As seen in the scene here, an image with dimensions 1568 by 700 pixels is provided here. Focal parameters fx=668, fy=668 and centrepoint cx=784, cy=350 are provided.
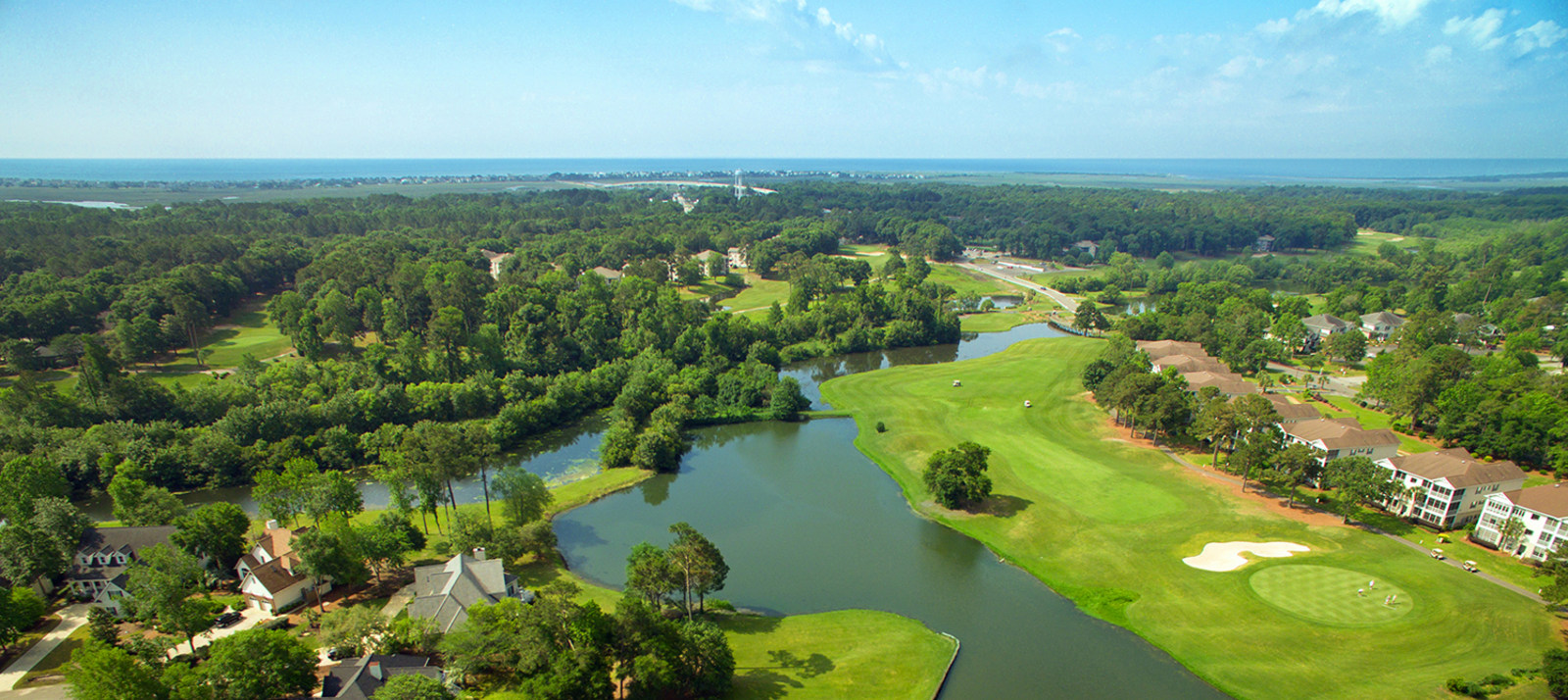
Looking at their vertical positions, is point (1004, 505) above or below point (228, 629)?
below

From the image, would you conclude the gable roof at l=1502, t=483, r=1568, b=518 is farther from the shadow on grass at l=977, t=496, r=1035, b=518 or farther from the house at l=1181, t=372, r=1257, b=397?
the shadow on grass at l=977, t=496, r=1035, b=518

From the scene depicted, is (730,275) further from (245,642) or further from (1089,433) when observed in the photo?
Answer: (245,642)

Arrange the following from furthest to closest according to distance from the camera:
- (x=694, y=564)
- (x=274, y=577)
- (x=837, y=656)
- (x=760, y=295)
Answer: (x=760, y=295), (x=274, y=577), (x=694, y=564), (x=837, y=656)

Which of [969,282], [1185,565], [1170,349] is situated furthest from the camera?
[969,282]

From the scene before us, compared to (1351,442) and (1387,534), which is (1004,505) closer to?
(1387,534)

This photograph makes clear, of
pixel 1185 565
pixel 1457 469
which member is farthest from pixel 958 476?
pixel 1457 469

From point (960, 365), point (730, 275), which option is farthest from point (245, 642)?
point (730, 275)
